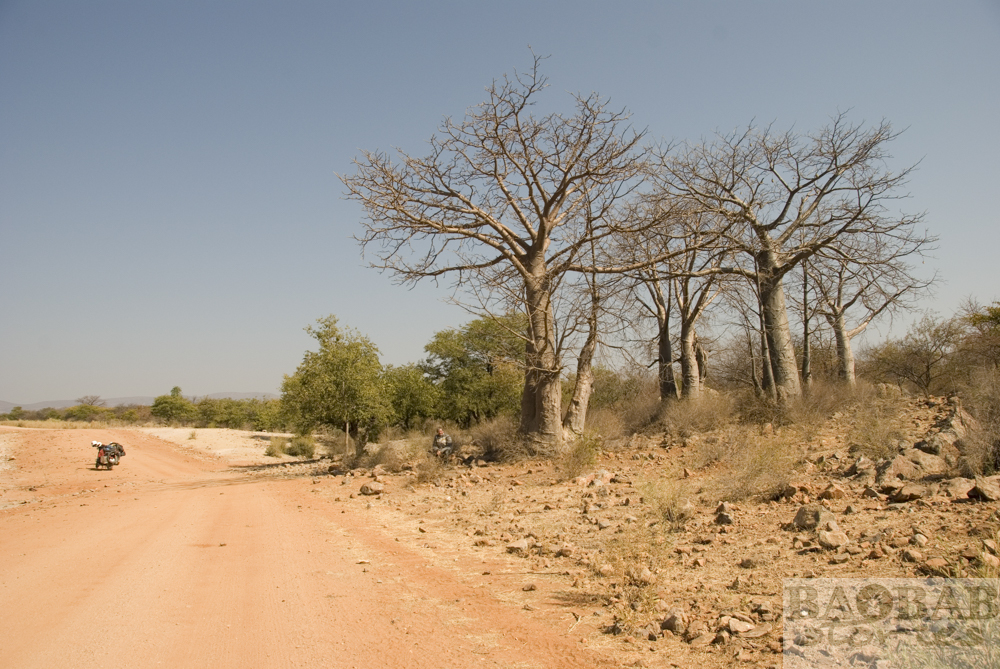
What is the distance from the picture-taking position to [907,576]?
3846 mm

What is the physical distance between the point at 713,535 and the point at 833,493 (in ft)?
5.19

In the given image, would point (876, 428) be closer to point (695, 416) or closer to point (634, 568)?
point (695, 416)

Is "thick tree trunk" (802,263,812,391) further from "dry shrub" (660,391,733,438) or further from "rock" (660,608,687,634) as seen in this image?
"rock" (660,608,687,634)

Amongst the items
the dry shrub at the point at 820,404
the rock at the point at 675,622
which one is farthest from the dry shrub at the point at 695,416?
the rock at the point at 675,622

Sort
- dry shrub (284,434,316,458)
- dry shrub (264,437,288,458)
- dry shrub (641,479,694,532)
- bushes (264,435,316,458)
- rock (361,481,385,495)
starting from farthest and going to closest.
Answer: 1. dry shrub (284,434,316,458)
2. bushes (264,435,316,458)
3. dry shrub (264,437,288,458)
4. rock (361,481,385,495)
5. dry shrub (641,479,694,532)

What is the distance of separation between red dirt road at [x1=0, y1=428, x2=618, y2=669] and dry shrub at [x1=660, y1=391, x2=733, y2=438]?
646 cm

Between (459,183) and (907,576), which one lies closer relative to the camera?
(907,576)

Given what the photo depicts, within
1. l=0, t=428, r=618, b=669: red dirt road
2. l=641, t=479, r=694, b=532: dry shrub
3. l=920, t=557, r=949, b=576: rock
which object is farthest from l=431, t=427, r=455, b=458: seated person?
l=920, t=557, r=949, b=576: rock

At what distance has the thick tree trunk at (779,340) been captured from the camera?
12570 millimetres

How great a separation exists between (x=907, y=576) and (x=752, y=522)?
1.99m

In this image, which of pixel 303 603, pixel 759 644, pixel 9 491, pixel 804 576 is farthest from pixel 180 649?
pixel 9 491

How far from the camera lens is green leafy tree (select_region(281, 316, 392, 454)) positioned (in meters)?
19.3

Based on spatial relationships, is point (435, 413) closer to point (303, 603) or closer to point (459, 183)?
point (459, 183)

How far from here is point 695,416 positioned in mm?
12625
